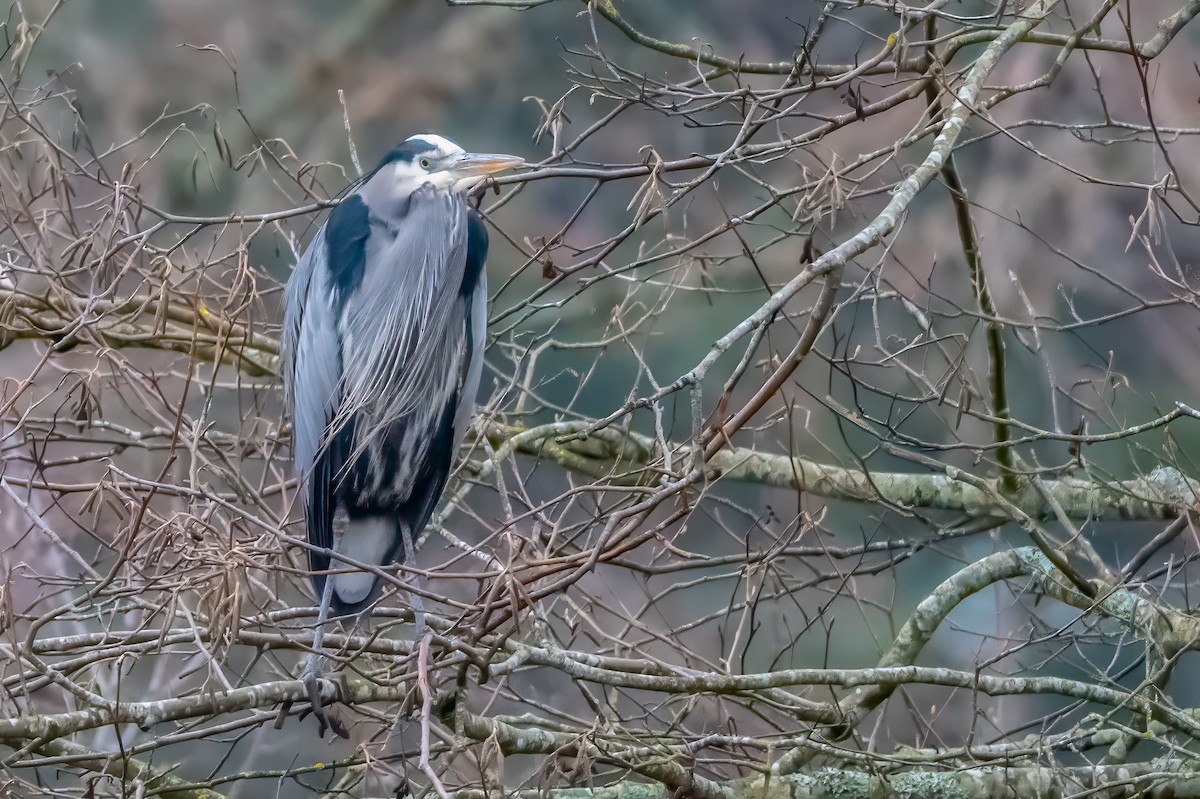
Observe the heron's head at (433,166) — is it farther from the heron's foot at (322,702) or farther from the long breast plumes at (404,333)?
the heron's foot at (322,702)

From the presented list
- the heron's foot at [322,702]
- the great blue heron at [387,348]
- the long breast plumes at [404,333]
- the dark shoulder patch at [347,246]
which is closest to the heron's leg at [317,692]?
the heron's foot at [322,702]

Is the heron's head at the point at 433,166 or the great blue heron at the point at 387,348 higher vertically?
the heron's head at the point at 433,166

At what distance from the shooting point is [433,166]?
237cm

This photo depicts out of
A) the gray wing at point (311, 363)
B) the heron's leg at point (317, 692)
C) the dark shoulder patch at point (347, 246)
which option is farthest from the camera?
the dark shoulder patch at point (347, 246)

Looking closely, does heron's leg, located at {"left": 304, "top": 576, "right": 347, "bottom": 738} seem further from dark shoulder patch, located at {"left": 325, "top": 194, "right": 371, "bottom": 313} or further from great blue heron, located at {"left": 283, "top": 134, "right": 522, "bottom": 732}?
dark shoulder patch, located at {"left": 325, "top": 194, "right": 371, "bottom": 313}

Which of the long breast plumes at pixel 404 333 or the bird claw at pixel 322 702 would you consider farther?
the long breast plumes at pixel 404 333

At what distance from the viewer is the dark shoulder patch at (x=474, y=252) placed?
2471 millimetres

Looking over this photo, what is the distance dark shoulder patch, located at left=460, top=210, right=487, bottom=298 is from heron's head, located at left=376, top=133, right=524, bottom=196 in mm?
116

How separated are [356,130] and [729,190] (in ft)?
6.65

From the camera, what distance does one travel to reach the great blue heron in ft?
7.63

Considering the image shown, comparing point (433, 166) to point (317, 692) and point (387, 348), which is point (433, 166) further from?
point (317, 692)

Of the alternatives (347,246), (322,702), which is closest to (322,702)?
(322,702)

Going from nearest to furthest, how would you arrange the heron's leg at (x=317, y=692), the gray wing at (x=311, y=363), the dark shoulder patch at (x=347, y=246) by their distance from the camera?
the heron's leg at (x=317, y=692), the gray wing at (x=311, y=363), the dark shoulder patch at (x=347, y=246)

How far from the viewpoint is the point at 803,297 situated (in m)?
5.46
